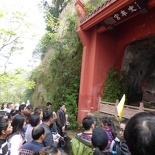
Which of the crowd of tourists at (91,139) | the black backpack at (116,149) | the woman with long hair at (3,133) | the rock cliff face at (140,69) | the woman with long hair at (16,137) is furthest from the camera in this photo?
the rock cliff face at (140,69)

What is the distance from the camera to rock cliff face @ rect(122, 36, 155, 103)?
9344 mm

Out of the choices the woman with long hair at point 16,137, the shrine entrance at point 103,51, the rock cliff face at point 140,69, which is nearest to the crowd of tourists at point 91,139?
the woman with long hair at point 16,137

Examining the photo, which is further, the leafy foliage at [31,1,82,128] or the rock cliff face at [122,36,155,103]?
the leafy foliage at [31,1,82,128]

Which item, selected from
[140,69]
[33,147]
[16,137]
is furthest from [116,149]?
[140,69]

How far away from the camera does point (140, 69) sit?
→ 10508 mm

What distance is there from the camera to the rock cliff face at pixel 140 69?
368 inches

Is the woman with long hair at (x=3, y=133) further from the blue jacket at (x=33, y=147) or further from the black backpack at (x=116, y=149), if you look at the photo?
the black backpack at (x=116, y=149)

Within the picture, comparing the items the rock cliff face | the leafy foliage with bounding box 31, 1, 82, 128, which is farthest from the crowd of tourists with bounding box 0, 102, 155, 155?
the rock cliff face

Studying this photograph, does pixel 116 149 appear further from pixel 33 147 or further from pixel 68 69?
pixel 68 69

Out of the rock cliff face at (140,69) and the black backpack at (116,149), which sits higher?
the rock cliff face at (140,69)

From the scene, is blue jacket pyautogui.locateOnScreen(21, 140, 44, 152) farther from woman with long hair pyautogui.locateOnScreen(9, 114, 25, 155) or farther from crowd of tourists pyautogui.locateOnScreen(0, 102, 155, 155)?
woman with long hair pyautogui.locateOnScreen(9, 114, 25, 155)

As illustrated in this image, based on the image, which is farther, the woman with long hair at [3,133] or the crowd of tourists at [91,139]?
the woman with long hair at [3,133]

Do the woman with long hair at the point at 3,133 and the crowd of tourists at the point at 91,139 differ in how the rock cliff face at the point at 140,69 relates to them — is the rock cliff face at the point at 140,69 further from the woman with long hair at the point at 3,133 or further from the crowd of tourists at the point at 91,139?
the woman with long hair at the point at 3,133

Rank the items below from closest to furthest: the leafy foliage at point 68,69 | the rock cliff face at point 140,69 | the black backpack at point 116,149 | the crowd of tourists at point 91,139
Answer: the crowd of tourists at point 91,139
the black backpack at point 116,149
the rock cliff face at point 140,69
the leafy foliage at point 68,69
